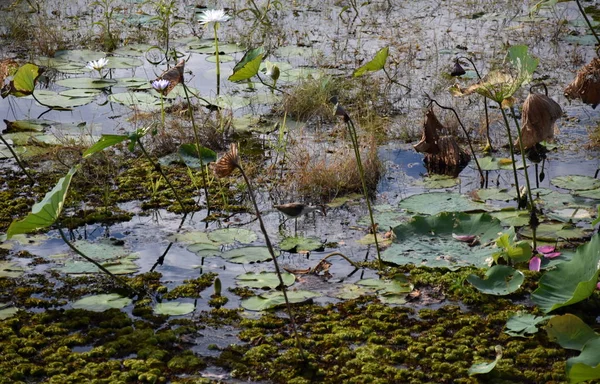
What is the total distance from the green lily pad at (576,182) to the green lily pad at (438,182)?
52cm

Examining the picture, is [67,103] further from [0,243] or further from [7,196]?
[0,243]

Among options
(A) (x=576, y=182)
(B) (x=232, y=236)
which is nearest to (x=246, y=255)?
(B) (x=232, y=236)

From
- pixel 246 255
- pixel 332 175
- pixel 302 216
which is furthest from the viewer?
pixel 332 175

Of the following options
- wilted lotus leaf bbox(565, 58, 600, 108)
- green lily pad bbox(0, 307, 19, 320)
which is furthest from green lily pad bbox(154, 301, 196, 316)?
wilted lotus leaf bbox(565, 58, 600, 108)

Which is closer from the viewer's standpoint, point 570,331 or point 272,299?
point 570,331

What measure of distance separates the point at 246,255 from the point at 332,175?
0.96 m

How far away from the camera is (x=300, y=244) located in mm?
3781

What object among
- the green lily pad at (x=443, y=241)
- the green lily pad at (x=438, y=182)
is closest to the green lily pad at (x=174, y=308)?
the green lily pad at (x=443, y=241)

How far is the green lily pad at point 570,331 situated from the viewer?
2.81 meters

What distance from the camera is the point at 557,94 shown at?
5641 mm

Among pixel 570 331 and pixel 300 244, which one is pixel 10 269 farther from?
pixel 570 331

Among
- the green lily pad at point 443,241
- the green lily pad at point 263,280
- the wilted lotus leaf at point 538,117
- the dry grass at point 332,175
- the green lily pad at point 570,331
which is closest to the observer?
the green lily pad at point 570,331

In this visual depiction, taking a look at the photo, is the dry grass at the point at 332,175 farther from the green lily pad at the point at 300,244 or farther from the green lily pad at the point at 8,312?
the green lily pad at the point at 8,312

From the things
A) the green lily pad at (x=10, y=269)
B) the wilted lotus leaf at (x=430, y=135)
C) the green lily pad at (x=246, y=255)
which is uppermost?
the wilted lotus leaf at (x=430, y=135)
